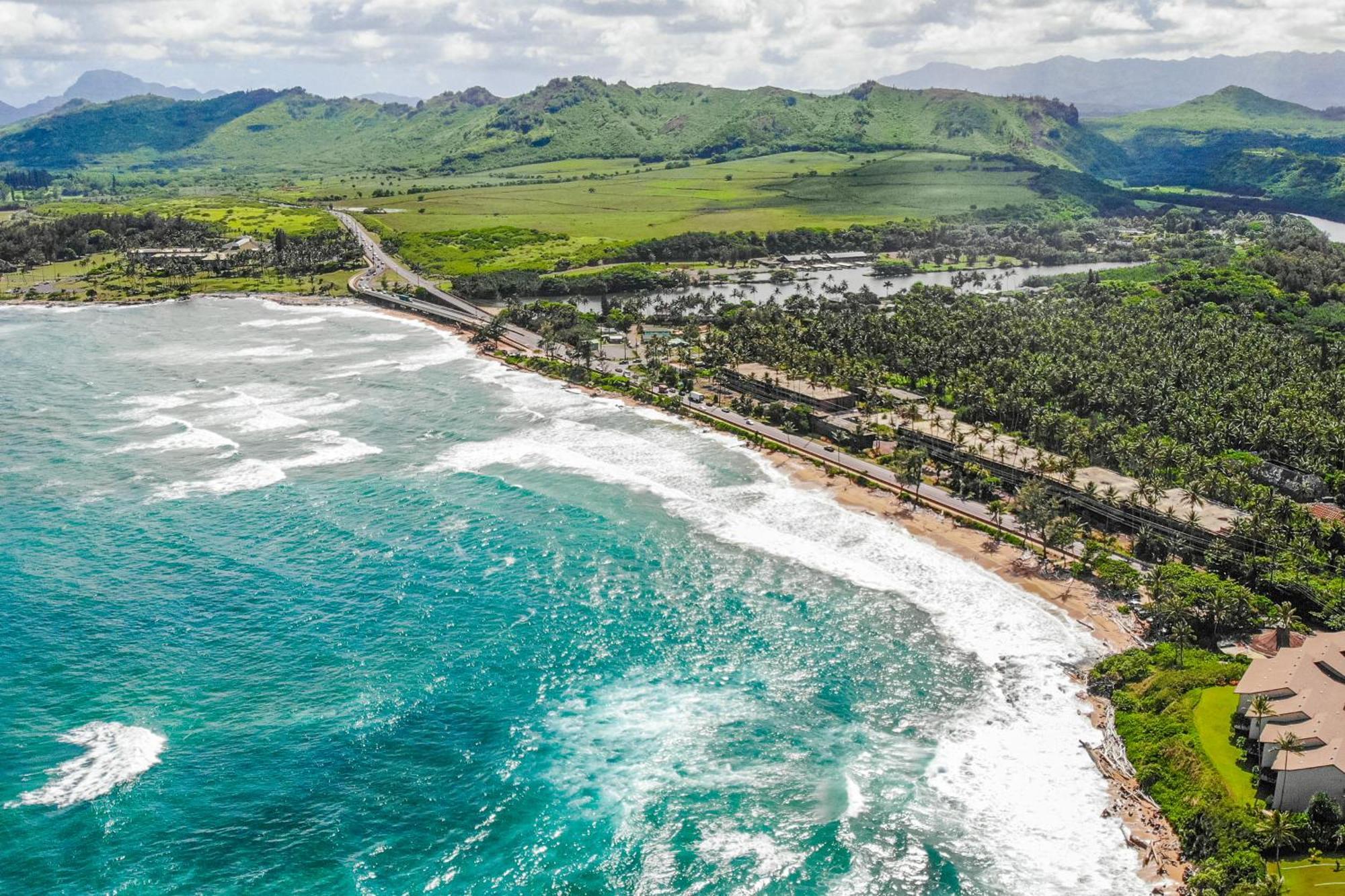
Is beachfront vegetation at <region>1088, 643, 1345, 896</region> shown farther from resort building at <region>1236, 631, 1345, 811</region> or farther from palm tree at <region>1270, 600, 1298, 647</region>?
palm tree at <region>1270, 600, 1298, 647</region>

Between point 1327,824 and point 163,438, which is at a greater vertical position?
point 163,438

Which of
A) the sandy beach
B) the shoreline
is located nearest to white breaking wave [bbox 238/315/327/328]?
the shoreline

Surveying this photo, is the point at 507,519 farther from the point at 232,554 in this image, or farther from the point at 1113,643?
the point at 1113,643

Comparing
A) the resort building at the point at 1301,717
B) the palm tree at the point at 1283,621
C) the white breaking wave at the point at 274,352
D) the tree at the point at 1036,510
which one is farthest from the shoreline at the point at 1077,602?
the white breaking wave at the point at 274,352

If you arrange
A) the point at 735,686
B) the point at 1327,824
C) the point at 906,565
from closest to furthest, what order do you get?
the point at 1327,824, the point at 735,686, the point at 906,565

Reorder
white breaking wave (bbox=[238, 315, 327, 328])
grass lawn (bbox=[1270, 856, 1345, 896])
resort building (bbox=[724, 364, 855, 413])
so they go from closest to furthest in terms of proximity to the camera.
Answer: grass lawn (bbox=[1270, 856, 1345, 896]), resort building (bbox=[724, 364, 855, 413]), white breaking wave (bbox=[238, 315, 327, 328])

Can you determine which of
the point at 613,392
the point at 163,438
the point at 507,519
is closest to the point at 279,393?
the point at 163,438

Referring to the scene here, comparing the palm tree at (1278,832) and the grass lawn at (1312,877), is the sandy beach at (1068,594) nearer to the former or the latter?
the palm tree at (1278,832)
